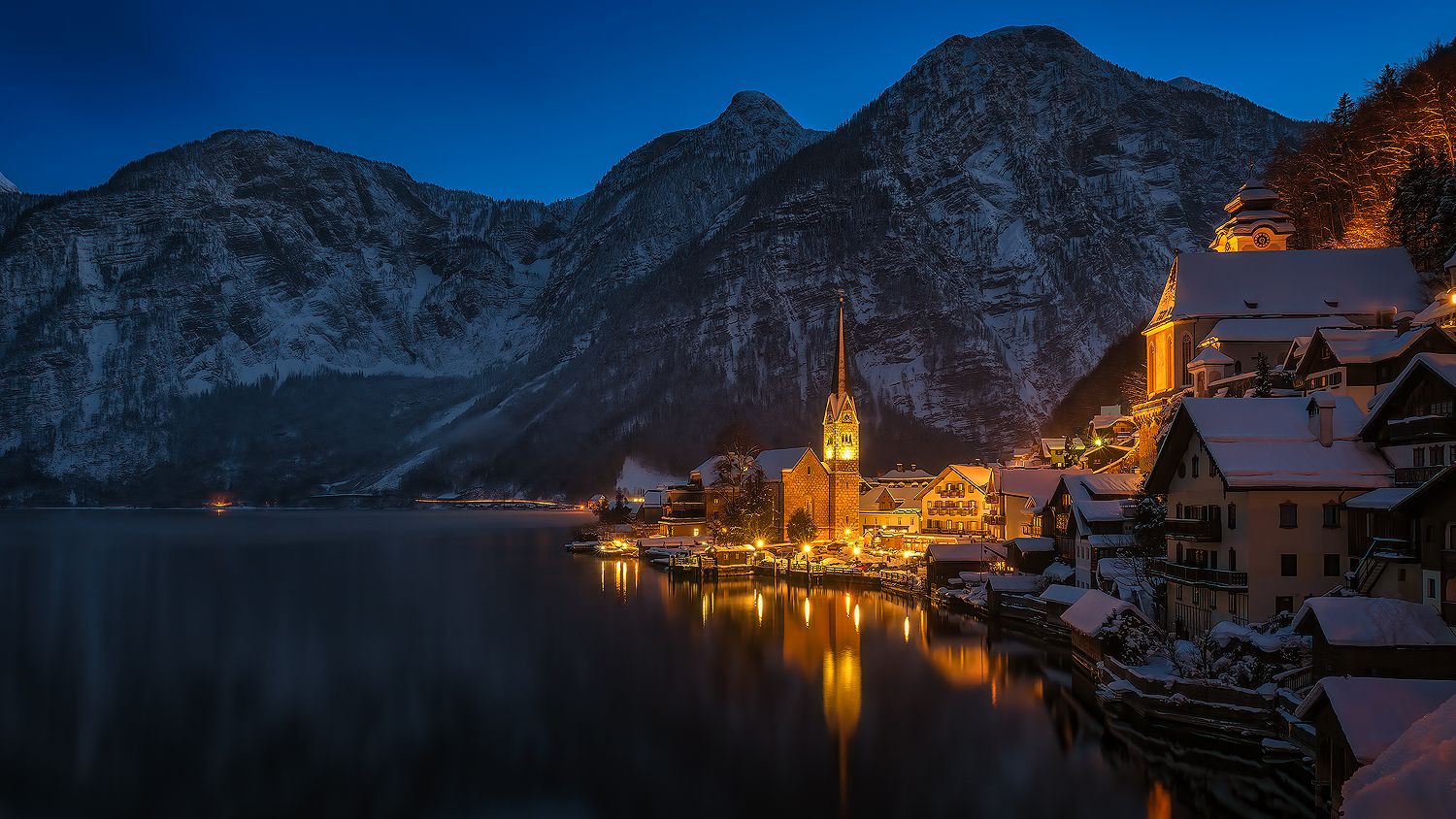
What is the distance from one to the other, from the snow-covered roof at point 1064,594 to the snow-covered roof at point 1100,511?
9.71 ft

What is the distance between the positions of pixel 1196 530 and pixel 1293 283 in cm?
2693

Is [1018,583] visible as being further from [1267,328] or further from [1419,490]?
[1419,490]

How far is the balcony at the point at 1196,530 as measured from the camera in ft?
83.7

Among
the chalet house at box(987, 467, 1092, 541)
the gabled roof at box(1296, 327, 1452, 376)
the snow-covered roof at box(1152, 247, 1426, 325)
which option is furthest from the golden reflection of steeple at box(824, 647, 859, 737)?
the snow-covered roof at box(1152, 247, 1426, 325)

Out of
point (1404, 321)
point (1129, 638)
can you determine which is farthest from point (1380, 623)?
point (1404, 321)

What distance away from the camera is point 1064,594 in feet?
118

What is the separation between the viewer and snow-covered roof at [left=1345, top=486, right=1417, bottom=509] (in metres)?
20.6

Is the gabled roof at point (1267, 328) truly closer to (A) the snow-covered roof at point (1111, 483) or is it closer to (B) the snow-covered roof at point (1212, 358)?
(B) the snow-covered roof at point (1212, 358)

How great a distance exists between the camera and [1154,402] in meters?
47.0

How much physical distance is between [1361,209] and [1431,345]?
32375mm

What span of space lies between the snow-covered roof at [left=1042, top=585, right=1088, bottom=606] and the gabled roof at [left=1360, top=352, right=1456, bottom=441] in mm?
13540

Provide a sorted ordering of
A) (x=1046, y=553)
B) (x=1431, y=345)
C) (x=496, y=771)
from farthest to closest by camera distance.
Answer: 1. (x=1046, y=553)
2. (x=1431, y=345)
3. (x=496, y=771)

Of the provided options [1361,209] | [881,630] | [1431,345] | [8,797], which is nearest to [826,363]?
[1361,209]

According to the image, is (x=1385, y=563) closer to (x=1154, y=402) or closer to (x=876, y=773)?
(x=876, y=773)
